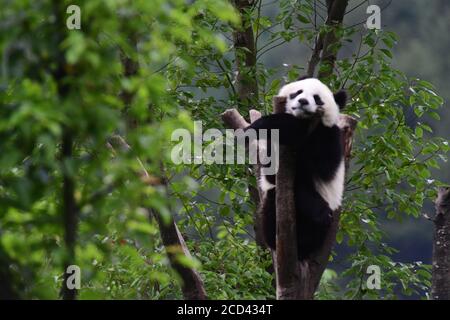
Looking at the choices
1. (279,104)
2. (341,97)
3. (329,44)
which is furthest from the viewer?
(329,44)

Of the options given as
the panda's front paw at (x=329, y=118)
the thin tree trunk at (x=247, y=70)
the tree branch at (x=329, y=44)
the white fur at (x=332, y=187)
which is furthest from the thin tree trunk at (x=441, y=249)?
the tree branch at (x=329, y=44)

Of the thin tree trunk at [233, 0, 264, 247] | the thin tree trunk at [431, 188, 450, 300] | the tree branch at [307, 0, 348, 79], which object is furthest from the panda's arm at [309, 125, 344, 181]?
the tree branch at [307, 0, 348, 79]

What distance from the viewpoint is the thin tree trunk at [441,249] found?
202 inches

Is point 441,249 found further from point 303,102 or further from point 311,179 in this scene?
point 303,102

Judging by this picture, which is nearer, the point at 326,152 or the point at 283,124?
the point at 283,124

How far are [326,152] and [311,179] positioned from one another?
9.2 inches

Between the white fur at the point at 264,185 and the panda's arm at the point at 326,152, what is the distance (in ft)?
1.12

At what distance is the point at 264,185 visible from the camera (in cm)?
546

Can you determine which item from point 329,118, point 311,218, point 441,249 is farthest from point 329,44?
point 441,249

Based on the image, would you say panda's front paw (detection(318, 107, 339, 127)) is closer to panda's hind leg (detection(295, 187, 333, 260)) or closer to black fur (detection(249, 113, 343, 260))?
black fur (detection(249, 113, 343, 260))

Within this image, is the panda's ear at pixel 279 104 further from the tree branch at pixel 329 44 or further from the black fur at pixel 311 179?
the tree branch at pixel 329 44

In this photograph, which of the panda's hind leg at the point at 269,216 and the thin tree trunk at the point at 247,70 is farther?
the thin tree trunk at the point at 247,70

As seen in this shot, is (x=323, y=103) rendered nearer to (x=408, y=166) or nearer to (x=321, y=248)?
(x=321, y=248)
